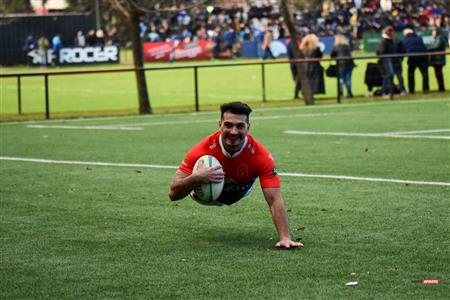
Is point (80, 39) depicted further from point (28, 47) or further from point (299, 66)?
point (299, 66)

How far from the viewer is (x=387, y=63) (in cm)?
2917

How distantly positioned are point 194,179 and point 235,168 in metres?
0.44

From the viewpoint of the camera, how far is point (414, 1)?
6153 centimetres

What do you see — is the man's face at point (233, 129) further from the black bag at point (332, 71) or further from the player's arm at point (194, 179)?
the black bag at point (332, 71)

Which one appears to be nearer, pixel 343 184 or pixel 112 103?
pixel 343 184

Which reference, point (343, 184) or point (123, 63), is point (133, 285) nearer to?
point (343, 184)

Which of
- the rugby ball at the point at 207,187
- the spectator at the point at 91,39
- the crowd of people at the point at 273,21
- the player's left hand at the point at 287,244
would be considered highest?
the crowd of people at the point at 273,21

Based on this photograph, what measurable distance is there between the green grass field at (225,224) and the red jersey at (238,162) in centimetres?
53

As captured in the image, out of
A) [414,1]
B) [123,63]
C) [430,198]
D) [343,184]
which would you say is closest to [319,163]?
[343,184]

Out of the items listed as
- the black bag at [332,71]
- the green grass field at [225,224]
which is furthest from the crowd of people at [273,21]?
the green grass field at [225,224]

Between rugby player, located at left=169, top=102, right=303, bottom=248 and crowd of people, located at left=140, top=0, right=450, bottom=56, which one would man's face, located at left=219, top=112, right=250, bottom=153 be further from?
crowd of people, located at left=140, top=0, right=450, bottom=56

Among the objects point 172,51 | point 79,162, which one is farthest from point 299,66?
point 172,51

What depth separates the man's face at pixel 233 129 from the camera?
8742mm

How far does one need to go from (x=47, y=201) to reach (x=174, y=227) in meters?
2.44
